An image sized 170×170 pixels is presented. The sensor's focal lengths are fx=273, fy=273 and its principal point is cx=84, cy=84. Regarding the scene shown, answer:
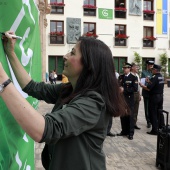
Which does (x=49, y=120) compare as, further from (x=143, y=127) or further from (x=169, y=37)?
(x=169, y=37)

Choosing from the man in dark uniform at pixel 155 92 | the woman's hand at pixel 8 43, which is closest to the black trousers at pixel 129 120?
the man in dark uniform at pixel 155 92

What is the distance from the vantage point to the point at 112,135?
657 centimetres

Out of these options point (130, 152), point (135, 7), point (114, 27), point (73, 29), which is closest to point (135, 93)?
point (130, 152)

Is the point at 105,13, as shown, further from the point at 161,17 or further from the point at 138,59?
the point at 161,17

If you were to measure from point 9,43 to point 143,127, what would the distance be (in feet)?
22.3

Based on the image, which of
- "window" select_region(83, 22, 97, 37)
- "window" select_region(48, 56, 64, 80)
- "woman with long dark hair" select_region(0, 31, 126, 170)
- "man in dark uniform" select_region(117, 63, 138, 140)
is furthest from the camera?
"window" select_region(83, 22, 97, 37)

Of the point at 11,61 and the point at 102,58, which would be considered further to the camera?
the point at 11,61

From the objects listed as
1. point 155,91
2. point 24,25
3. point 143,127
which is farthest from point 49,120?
point 143,127

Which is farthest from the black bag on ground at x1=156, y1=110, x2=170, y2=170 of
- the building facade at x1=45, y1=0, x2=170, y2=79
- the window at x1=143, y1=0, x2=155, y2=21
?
the window at x1=143, y1=0, x2=155, y2=21

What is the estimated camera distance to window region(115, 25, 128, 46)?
28.1 meters

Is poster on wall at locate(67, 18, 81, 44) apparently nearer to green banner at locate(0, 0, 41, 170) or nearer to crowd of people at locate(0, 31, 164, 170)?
green banner at locate(0, 0, 41, 170)

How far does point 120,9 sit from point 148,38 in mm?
4255

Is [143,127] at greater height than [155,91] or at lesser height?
lesser

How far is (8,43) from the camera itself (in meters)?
1.53
